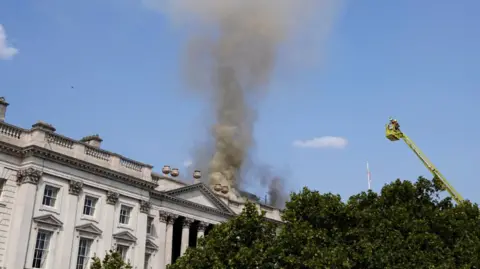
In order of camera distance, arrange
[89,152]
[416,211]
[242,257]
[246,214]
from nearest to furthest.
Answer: [242,257], [246,214], [416,211], [89,152]

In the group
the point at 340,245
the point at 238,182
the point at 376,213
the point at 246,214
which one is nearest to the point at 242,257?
the point at 246,214

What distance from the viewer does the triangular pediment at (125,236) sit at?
42.1 meters

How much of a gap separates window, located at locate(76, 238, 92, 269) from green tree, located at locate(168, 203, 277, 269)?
9.65m

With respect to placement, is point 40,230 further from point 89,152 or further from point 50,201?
point 89,152

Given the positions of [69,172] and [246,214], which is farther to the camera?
[69,172]

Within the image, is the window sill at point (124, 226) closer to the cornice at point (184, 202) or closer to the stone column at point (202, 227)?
the cornice at point (184, 202)

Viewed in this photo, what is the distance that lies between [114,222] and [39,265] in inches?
278

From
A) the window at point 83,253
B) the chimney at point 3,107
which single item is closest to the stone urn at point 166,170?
the window at point 83,253

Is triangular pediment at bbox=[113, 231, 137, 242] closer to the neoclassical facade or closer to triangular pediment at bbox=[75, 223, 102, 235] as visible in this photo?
the neoclassical facade

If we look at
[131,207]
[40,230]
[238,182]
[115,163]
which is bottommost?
[40,230]

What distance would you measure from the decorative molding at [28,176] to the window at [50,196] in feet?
4.72

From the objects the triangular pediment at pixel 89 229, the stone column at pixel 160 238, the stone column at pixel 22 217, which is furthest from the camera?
the stone column at pixel 160 238

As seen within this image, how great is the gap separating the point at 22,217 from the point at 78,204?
4.87m

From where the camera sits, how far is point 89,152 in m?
41.7
